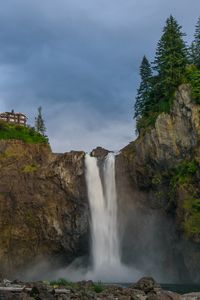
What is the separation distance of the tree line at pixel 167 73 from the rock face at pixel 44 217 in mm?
13764

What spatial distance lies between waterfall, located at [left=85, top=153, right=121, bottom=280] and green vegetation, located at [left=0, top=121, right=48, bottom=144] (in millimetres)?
12377

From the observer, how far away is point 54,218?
78000 mm

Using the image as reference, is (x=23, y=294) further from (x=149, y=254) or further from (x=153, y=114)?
(x=153, y=114)

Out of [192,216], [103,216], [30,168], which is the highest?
[30,168]

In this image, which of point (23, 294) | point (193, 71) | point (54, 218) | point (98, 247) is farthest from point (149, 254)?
point (23, 294)

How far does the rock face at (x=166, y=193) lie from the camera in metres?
65.9

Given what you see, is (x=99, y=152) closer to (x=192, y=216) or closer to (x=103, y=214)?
(x=103, y=214)

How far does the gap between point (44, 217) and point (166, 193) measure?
1975 cm

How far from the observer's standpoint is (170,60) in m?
77.6

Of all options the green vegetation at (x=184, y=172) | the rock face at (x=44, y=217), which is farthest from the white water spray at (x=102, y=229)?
the green vegetation at (x=184, y=172)

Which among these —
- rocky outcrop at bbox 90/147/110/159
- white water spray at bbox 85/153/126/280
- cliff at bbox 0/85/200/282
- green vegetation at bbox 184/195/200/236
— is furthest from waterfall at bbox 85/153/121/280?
green vegetation at bbox 184/195/200/236

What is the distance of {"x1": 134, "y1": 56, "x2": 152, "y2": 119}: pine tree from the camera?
83188 millimetres

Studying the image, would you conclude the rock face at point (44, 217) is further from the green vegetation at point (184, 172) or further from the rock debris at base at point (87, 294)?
the rock debris at base at point (87, 294)

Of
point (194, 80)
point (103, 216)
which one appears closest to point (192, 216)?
point (103, 216)
